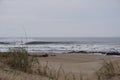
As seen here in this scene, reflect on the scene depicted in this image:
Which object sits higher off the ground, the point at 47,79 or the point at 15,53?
the point at 15,53

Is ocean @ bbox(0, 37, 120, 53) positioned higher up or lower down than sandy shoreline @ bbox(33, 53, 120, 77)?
lower down

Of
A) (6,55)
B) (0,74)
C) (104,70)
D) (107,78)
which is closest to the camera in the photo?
(0,74)

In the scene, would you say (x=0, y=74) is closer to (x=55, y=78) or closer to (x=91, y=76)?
(x=55, y=78)

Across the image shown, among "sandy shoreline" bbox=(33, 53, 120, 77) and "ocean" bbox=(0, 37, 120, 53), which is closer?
"sandy shoreline" bbox=(33, 53, 120, 77)

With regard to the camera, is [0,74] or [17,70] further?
[17,70]

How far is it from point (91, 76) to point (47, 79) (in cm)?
131

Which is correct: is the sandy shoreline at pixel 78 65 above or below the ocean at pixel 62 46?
above

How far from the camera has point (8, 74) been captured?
525 centimetres

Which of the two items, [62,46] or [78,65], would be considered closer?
[78,65]

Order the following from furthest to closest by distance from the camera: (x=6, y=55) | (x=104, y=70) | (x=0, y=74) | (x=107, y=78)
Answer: (x=6, y=55) → (x=104, y=70) → (x=107, y=78) → (x=0, y=74)

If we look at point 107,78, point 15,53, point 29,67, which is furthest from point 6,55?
point 107,78

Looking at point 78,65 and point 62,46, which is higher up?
point 78,65

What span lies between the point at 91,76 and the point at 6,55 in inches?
85.0

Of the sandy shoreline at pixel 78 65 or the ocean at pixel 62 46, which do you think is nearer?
the sandy shoreline at pixel 78 65
